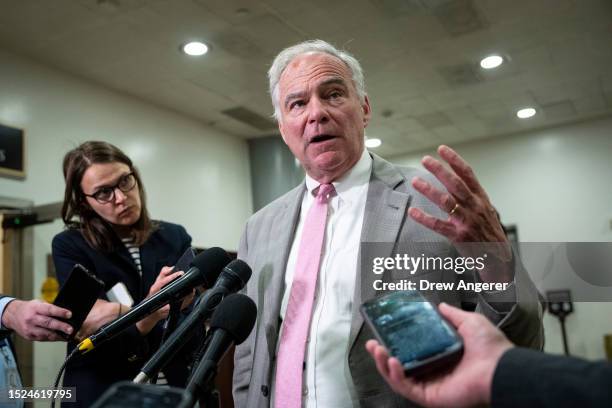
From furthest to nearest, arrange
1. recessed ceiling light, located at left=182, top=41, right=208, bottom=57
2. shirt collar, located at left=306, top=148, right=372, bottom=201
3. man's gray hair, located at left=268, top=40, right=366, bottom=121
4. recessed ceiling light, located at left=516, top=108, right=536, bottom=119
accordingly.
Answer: recessed ceiling light, located at left=516, top=108, right=536, bottom=119 → recessed ceiling light, located at left=182, top=41, right=208, bottom=57 → man's gray hair, located at left=268, top=40, right=366, bottom=121 → shirt collar, located at left=306, top=148, right=372, bottom=201

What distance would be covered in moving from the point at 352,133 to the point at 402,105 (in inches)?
189

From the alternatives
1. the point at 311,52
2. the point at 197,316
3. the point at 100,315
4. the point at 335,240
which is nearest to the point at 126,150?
the point at 100,315

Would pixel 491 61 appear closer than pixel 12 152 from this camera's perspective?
No

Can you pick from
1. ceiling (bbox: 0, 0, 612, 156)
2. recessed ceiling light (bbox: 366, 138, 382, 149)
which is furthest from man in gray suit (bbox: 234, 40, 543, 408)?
recessed ceiling light (bbox: 366, 138, 382, 149)

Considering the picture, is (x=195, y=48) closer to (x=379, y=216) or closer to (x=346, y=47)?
(x=346, y=47)

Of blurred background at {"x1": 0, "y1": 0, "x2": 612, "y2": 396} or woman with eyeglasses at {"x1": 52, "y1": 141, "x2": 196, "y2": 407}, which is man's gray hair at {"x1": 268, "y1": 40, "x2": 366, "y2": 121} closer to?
woman with eyeglasses at {"x1": 52, "y1": 141, "x2": 196, "y2": 407}

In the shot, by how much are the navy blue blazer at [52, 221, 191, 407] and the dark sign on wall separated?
2.81m

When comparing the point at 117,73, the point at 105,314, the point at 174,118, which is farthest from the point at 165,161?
the point at 105,314

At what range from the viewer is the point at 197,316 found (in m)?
0.81

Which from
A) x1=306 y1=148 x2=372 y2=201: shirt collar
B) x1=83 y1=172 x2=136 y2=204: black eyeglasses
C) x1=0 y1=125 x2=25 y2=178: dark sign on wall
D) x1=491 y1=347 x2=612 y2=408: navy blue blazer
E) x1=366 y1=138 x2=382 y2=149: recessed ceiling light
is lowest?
x1=491 y1=347 x2=612 y2=408: navy blue blazer

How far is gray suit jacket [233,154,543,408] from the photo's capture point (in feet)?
2.56

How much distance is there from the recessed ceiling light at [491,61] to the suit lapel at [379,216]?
13.4 ft

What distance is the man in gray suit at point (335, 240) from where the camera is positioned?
79 centimetres

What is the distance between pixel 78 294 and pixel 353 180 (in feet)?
2.29
